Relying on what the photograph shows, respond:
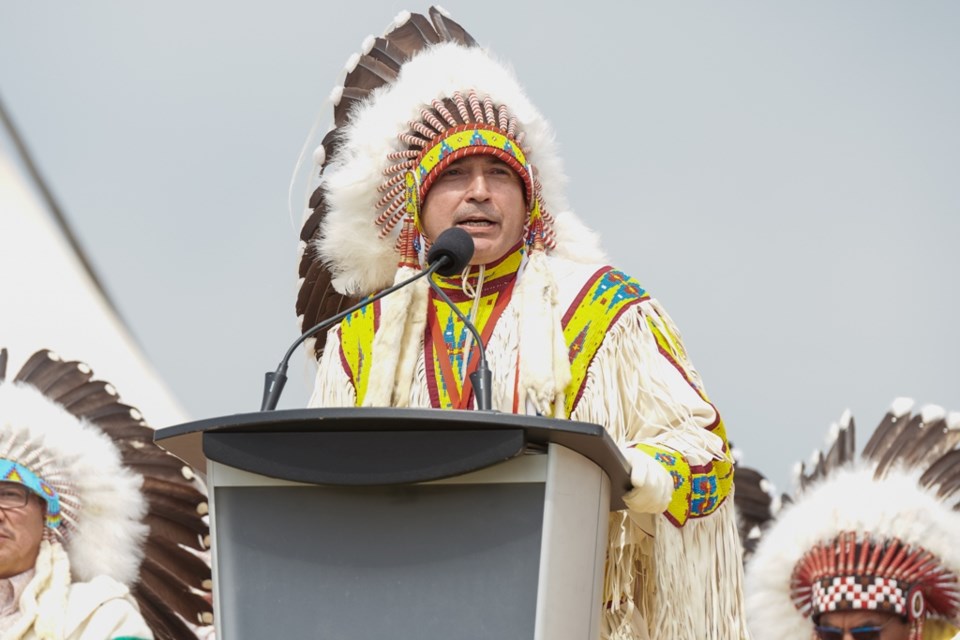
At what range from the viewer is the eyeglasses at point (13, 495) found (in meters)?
5.12

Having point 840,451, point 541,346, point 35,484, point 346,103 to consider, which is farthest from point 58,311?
point 541,346

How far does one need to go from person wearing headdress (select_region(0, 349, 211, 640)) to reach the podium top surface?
2587mm

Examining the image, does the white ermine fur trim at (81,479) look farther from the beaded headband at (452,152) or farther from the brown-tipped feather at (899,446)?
the brown-tipped feather at (899,446)

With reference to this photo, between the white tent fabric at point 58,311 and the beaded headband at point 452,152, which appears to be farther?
the white tent fabric at point 58,311

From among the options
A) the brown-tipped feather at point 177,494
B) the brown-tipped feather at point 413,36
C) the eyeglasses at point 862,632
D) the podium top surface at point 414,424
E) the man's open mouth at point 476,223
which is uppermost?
the brown-tipped feather at point 413,36

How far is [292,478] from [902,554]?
3103mm

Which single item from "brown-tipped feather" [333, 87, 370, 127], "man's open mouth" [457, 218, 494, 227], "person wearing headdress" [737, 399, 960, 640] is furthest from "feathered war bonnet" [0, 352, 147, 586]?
"man's open mouth" [457, 218, 494, 227]

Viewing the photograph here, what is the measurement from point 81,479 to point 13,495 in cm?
27

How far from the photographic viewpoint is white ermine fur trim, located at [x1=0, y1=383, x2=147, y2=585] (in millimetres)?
5270

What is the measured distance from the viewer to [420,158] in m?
3.72

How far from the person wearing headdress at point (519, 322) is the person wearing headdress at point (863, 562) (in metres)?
1.78

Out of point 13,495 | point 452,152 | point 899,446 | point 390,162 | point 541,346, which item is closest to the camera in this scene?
point 541,346

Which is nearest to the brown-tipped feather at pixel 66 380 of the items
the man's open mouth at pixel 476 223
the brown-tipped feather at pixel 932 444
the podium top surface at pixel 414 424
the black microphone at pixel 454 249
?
the man's open mouth at pixel 476 223

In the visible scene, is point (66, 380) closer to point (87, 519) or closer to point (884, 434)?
point (87, 519)
